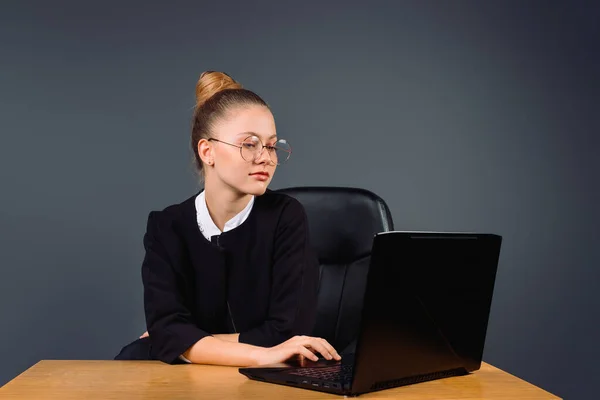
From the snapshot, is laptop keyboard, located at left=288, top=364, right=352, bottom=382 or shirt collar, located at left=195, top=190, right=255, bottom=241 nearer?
laptop keyboard, located at left=288, top=364, right=352, bottom=382

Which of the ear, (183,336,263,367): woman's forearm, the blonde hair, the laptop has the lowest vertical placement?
(183,336,263,367): woman's forearm

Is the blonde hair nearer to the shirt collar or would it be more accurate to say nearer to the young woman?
the young woman

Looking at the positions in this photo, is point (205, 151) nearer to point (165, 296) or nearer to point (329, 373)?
point (165, 296)

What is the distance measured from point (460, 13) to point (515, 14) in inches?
9.1

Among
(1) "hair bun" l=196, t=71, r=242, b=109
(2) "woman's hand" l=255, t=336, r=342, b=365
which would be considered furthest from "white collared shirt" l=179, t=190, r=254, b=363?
(2) "woman's hand" l=255, t=336, r=342, b=365

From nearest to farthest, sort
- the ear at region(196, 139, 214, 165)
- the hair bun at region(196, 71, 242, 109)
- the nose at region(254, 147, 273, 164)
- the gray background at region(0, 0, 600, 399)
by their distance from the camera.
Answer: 1. the nose at region(254, 147, 273, 164)
2. the ear at region(196, 139, 214, 165)
3. the hair bun at region(196, 71, 242, 109)
4. the gray background at region(0, 0, 600, 399)

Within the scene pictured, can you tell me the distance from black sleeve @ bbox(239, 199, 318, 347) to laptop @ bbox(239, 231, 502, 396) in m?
0.35

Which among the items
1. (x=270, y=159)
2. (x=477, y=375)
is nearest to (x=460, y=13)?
(x=270, y=159)

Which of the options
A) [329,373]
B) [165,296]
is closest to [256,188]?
[165,296]

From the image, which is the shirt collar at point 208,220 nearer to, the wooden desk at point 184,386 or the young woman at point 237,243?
the young woman at point 237,243

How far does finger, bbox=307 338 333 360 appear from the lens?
1.39m

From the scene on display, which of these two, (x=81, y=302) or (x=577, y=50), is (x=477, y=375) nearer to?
(x=81, y=302)

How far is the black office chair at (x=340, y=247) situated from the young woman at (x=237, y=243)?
27 centimetres

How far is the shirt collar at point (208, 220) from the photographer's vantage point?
5.98 ft
